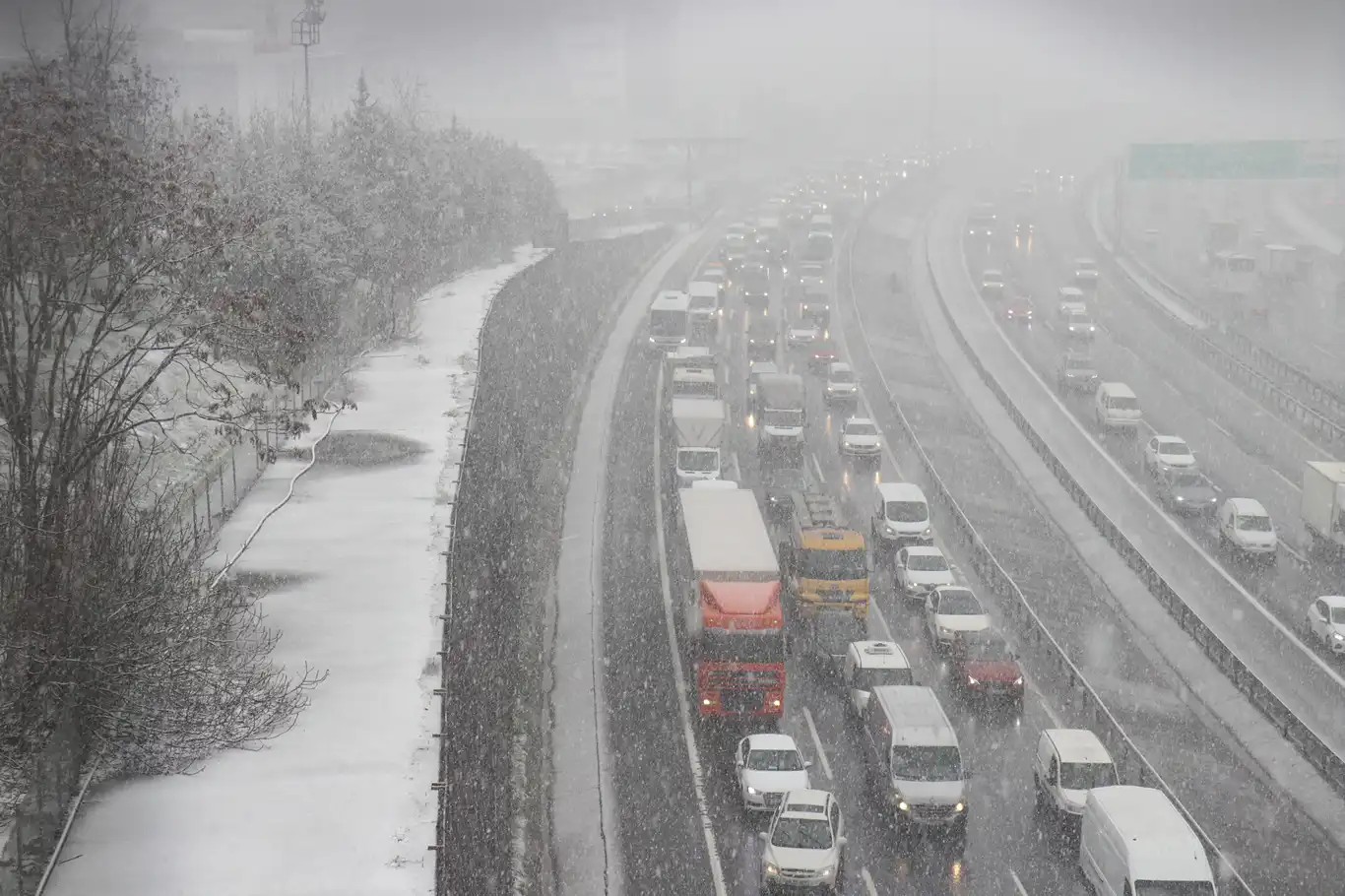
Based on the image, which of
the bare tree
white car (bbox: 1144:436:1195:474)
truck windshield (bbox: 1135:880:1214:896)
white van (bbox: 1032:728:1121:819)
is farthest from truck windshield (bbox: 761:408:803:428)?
the bare tree

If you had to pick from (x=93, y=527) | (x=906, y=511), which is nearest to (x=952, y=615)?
(x=906, y=511)

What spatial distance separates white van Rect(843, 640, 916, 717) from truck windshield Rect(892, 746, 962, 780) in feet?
10.1

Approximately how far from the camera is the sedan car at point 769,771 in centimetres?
2220

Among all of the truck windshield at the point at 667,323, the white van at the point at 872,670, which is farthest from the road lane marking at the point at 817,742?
the truck windshield at the point at 667,323

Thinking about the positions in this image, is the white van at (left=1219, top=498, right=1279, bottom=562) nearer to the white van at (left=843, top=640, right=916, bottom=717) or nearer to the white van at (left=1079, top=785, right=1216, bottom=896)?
the white van at (left=843, top=640, right=916, bottom=717)

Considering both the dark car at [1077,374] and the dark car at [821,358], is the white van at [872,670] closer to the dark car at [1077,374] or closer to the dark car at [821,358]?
the dark car at [1077,374]

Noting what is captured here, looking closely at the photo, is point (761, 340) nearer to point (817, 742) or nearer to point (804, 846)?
point (817, 742)

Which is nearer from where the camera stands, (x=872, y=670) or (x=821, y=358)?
(x=872, y=670)

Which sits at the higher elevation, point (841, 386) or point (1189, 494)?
point (841, 386)

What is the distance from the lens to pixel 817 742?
25.0 meters

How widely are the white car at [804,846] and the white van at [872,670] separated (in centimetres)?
463

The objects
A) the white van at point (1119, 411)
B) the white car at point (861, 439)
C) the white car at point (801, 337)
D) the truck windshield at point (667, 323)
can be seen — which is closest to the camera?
the white car at point (861, 439)

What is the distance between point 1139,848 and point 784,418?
24234 millimetres

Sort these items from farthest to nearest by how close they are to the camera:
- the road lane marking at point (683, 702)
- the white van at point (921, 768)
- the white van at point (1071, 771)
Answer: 1. the white van at point (1071, 771)
2. the white van at point (921, 768)
3. the road lane marking at point (683, 702)
